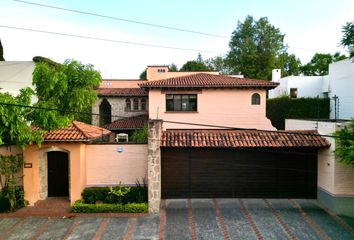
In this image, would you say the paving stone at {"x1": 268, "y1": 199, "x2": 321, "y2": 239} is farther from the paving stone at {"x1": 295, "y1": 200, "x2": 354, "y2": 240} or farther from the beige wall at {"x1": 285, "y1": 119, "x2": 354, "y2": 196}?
the beige wall at {"x1": 285, "y1": 119, "x2": 354, "y2": 196}

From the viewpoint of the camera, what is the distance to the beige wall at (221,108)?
69.4 ft

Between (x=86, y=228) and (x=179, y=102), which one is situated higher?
(x=179, y=102)

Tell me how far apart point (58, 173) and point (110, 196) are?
383cm

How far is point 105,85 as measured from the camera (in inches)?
1318

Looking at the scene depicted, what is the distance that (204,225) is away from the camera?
1208 cm

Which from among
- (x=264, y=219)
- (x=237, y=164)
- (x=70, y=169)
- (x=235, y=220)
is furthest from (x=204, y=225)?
(x=70, y=169)

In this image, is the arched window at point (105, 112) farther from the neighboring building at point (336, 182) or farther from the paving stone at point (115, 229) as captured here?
the neighboring building at point (336, 182)

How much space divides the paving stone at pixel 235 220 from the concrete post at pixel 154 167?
3511 millimetres

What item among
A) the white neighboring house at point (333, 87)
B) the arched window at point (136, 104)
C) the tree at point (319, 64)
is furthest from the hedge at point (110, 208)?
the tree at point (319, 64)

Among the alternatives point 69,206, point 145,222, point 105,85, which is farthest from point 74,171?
point 105,85

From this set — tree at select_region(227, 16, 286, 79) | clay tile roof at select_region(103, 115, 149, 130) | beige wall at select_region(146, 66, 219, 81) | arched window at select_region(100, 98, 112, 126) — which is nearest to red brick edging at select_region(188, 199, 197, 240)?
clay tile roof at select_region(103, 115, 149, 130)

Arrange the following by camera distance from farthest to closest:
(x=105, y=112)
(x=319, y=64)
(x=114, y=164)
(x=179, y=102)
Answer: (x=319, y=64) < (x=105, y=112) < (x=179, y=102) < (x=114, y=164)

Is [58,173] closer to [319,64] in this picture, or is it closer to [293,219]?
[293,219]

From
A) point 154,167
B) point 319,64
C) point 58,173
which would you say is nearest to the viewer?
point 154,167
